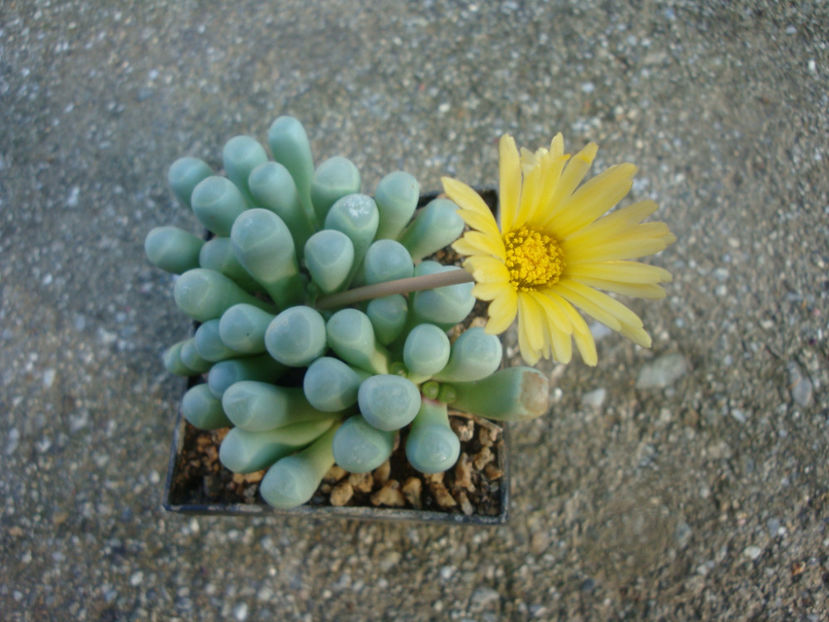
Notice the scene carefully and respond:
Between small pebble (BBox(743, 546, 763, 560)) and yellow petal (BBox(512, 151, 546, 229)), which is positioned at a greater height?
yellow petal (BBox(512, 151, 546, 229))

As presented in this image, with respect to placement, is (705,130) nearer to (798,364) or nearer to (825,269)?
(825,269)

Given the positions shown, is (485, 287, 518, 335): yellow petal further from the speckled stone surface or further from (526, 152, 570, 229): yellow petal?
the speckled stone surface

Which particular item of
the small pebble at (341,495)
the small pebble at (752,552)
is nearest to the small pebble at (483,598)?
the small pebble at (341,495)

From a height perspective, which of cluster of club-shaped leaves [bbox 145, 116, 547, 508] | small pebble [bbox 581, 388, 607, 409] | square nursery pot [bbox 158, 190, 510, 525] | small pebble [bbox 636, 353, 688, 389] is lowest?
small pebble [bbox 581, 388, 607, 409]

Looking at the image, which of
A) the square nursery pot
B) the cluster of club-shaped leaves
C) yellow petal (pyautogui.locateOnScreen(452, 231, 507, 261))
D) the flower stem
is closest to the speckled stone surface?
the square nursery pot

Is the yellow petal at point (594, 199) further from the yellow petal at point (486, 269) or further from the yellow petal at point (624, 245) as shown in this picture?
the yellow petal at point (486, 269)

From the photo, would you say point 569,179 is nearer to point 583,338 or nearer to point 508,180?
point 508,180

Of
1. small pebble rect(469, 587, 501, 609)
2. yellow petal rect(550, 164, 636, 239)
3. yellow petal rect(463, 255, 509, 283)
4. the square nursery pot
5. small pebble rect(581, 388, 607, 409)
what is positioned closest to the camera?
yellow petal rect(463, 255, 509, 283)

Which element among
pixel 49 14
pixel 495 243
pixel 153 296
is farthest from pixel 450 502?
pixel 49 14

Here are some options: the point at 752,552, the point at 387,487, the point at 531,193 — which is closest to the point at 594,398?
the point at 752,552

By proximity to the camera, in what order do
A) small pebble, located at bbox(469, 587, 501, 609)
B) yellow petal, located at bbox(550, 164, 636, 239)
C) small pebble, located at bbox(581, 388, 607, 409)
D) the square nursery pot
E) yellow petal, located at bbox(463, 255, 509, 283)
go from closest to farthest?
1. yellow petal, located at bbox(463, 255, 509, 283)
2. yellow petal, located at bbox(550, 164, 636, 239)
3. the square nursery pot
4. small pebble, located at bbox(469, 587, 501, 609)
5. small pebble, located at bbox(581, 388, 607, 409)
